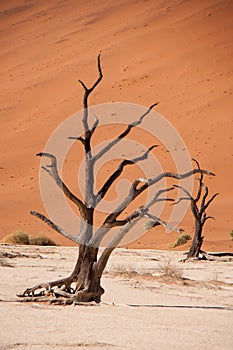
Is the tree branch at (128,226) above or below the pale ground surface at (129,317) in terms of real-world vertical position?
above

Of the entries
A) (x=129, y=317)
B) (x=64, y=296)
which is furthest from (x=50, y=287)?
(x=129, y=317)

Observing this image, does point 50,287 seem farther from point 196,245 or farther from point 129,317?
point 196,245

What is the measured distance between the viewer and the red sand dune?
34.0 metres

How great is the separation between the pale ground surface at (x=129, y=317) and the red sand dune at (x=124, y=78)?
1298 cm

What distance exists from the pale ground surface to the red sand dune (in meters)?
13.0

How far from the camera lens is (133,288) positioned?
34.7 ft

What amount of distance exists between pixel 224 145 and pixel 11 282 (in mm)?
28780

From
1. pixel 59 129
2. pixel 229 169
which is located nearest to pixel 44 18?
pixel 59 129

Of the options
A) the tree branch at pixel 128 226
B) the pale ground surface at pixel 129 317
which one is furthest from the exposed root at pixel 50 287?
the tree branch at pixel 128 226

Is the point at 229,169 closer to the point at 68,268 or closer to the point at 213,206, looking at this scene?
the point at 213,206

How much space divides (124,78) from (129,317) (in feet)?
148

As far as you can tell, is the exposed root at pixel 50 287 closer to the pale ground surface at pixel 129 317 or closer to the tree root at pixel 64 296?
the tree root at pixel 64 296

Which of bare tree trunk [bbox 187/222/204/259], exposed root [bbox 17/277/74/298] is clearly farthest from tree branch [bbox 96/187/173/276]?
bare tree trunk [bbox 187/222/204/259]

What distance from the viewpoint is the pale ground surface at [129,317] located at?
5.59 meters
